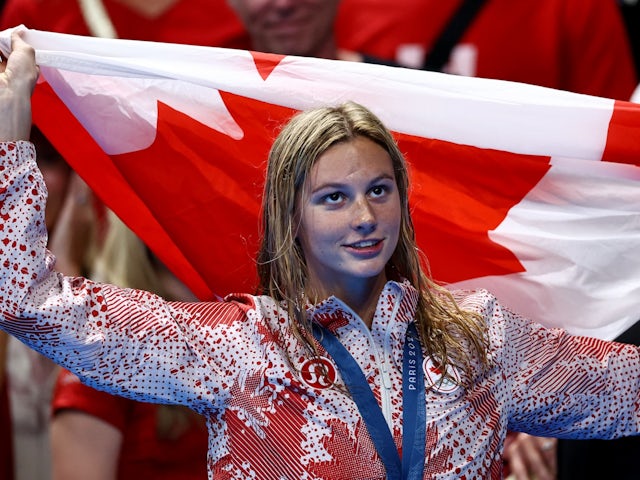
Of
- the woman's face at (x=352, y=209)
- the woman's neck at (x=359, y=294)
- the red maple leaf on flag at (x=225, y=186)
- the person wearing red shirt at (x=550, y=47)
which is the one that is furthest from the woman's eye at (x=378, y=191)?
the person wearing red shirt at (x=550, y=47)

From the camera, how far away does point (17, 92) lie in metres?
2.62

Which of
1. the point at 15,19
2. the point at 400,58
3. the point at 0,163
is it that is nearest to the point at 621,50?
the point at 400,58

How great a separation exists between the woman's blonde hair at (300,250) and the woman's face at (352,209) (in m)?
0.03

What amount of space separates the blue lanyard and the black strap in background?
94.1 inches

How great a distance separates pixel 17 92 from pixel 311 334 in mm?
721

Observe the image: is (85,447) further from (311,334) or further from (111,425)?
(311,334)

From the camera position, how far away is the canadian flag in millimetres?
3059

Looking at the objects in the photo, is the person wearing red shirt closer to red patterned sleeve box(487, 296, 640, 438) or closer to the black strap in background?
the black strap in background

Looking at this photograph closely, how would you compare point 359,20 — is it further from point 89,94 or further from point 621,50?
point 89,94

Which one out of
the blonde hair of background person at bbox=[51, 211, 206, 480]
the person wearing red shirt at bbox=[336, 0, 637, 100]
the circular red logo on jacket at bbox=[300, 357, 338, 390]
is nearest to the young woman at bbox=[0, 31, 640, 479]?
the circular red logo on jacket at bbox=[300, 357, 338, 390]

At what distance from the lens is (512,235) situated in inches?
126

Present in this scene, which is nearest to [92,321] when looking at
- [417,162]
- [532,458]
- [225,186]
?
[225,186]

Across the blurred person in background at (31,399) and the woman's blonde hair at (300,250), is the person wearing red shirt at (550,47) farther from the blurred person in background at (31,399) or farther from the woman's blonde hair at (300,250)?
the woman's blonde hair at (300,250)

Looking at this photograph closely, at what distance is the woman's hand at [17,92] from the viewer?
102 inches
